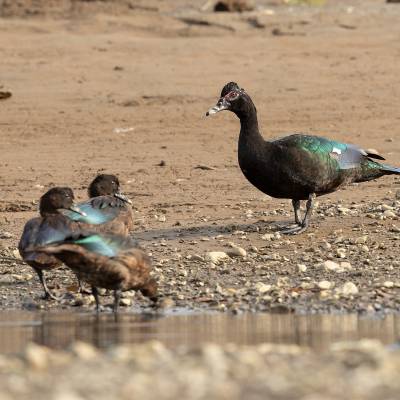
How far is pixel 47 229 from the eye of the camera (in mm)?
11164

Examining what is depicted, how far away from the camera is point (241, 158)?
13773 millimetres

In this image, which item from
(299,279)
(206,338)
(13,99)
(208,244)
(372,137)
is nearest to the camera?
(206,338)

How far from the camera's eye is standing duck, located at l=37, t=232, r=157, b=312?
33.1ft

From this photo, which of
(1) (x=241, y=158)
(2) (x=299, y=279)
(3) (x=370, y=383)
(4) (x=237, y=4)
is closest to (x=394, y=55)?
(4) (x=237, y=4)

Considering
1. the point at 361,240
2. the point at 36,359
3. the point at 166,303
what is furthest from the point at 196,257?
the point at 36,359

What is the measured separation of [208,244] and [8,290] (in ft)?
7.24

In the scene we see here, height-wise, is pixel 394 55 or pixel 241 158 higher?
pixel 394 55

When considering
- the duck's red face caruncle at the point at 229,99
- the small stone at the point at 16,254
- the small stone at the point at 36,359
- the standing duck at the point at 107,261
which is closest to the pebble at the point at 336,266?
the standing duck at the point at 107,261

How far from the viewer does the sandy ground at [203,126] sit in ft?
39.7

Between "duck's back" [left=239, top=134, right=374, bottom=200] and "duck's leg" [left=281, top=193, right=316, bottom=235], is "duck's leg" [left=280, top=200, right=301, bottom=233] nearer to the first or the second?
"duck's leg" [left=281, top=193, right=316, bottom=235]

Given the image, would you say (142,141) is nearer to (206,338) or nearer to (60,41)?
(60,41)

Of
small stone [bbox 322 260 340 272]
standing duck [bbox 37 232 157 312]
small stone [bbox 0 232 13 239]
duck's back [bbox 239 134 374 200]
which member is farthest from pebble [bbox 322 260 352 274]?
small stone [bbox 0 232 13 239]

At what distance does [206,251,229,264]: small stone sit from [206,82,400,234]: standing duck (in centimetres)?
109

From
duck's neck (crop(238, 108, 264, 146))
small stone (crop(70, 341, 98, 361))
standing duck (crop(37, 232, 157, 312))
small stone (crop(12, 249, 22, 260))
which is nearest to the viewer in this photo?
small stone (crop(70, 341, 98, 361))
